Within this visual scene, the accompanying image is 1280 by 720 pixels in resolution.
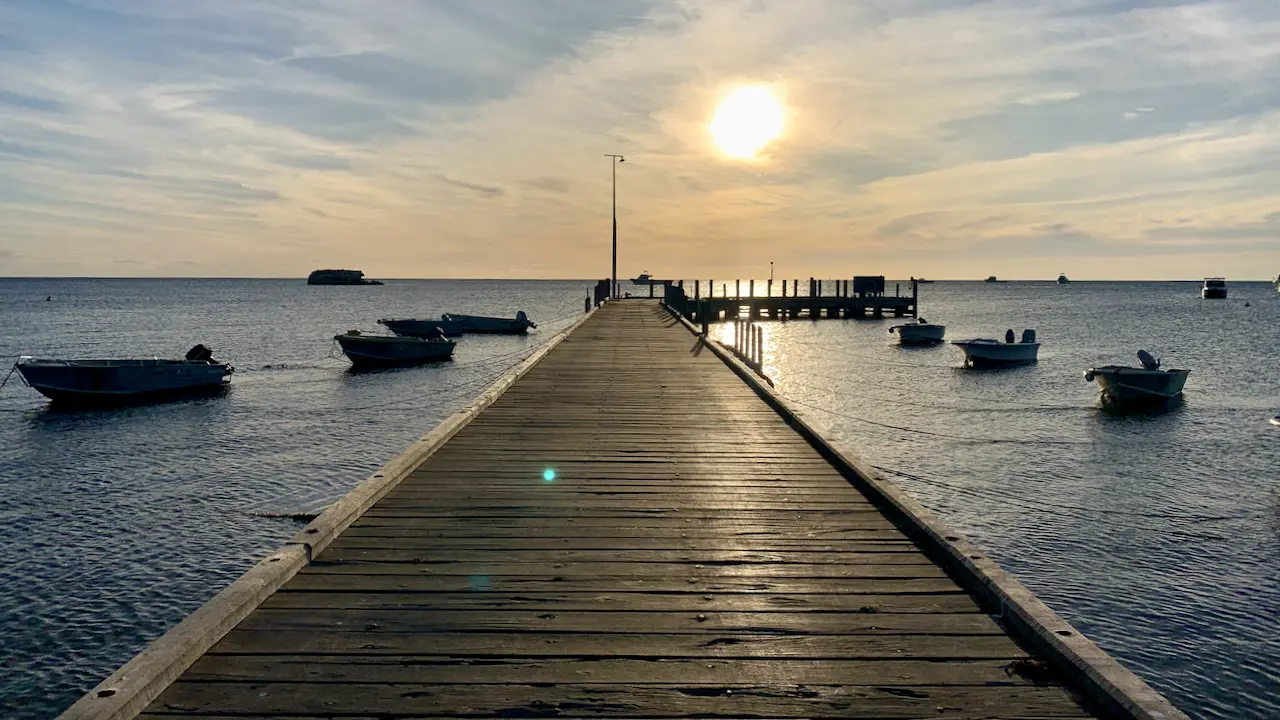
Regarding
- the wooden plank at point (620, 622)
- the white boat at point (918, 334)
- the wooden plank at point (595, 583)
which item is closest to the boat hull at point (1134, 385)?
the white boat at point (918, 334)

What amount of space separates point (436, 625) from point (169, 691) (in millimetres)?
A: 1221

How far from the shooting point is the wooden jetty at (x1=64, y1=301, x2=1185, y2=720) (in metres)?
3.70

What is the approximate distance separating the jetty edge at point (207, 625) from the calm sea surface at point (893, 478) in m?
3.86

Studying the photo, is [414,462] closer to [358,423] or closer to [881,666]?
[881,666]

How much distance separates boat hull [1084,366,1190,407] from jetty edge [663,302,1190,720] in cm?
2124

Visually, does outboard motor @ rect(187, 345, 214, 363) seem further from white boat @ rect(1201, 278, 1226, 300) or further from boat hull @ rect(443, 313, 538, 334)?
white boat @ rect(1201, 278, 1226, 300)

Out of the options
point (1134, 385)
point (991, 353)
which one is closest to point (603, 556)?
point (1134, 385)

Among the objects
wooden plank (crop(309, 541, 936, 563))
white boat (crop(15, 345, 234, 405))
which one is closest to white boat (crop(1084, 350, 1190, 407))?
wooden plank (crop(309, 541, 936, 563))

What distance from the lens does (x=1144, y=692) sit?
141 inches

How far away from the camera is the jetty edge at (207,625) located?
3.50 metres

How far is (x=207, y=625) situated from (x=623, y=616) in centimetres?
206

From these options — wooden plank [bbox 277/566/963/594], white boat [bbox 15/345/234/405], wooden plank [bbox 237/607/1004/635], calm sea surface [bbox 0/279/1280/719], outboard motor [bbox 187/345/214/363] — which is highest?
wooden plank [bbox 277/566/963/594]

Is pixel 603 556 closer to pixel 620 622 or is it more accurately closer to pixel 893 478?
pixel 620 622

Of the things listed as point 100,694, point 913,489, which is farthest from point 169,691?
point 913,489
